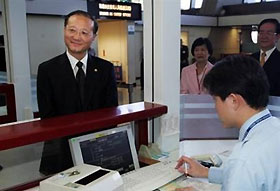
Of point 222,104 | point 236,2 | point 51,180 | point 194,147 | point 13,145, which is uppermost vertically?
point 236,2

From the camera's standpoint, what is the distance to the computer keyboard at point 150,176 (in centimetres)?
132

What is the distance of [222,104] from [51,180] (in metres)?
0.66

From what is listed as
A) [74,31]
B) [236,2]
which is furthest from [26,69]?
[236,2]

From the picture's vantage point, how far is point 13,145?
1137mm

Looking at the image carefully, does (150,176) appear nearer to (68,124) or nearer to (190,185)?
(190,185)

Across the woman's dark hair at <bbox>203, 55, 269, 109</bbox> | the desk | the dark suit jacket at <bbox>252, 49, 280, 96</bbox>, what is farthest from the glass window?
the woman's dark hair at <bbox>203, 55, 269, 109</bbox>

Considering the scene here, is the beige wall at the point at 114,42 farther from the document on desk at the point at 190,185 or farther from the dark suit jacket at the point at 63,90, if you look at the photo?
the document on desk at the point at 190,185

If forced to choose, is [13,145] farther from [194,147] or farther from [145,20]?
[194,147]

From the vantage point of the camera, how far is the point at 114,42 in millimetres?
8109

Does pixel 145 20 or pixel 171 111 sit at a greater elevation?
pixel 145 20

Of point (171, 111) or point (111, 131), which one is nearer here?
point (111, 131)

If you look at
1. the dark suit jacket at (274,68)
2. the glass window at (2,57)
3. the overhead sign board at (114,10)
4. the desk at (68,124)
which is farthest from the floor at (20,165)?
the overhead sign board at (114,10)

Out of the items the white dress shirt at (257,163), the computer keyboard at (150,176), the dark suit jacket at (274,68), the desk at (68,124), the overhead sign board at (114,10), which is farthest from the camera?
the overhead sign board at (114,10)

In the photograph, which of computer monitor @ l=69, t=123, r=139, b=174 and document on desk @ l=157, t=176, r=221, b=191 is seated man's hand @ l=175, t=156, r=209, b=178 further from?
computer monitor @ l=69, t=123, r=139, b=174
